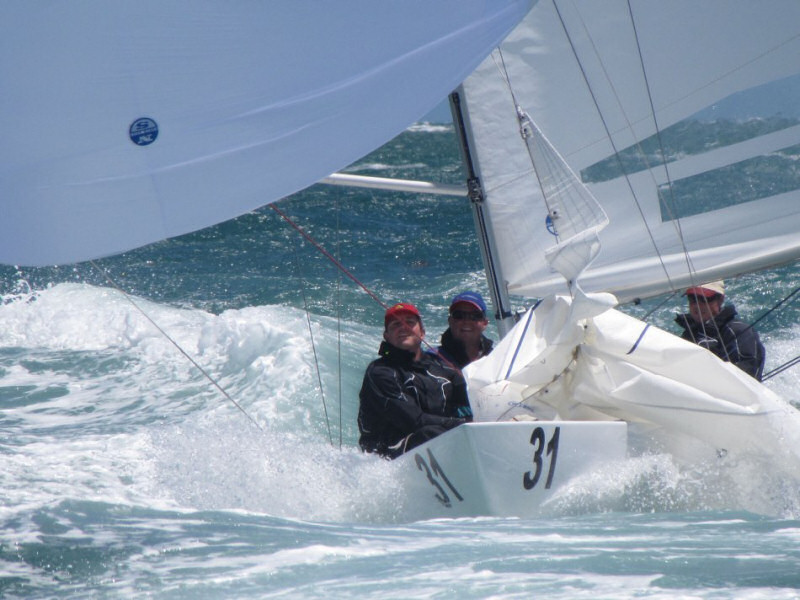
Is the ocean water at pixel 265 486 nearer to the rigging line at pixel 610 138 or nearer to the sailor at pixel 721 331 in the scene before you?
the sailor at pixel 721 331

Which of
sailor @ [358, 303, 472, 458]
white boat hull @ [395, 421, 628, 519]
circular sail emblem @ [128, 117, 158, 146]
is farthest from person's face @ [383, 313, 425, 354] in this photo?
circular sail emblem @ [128, 117, 158, 146]

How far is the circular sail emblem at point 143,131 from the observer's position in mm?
3086

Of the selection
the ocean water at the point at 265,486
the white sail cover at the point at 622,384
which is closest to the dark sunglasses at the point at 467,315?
the white sail cover at the point at 622,384

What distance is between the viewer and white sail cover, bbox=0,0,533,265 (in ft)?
10.0

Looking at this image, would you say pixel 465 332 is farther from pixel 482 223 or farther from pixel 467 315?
pixel 482 223

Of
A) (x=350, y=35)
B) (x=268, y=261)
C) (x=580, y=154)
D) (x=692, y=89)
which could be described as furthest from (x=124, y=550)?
(x=268, y=261)

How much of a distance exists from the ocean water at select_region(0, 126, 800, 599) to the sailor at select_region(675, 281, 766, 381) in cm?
104

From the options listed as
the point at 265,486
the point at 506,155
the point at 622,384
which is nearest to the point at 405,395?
the point at 265,486

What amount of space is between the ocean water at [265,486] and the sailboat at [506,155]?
22cm

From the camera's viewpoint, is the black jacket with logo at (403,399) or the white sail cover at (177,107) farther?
the black jacket with logo at (403,399)

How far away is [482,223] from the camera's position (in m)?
4.59

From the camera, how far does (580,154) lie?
4559 millimetres

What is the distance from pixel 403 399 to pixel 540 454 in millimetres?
649

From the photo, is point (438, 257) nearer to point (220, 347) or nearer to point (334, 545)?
point (220, 347)
